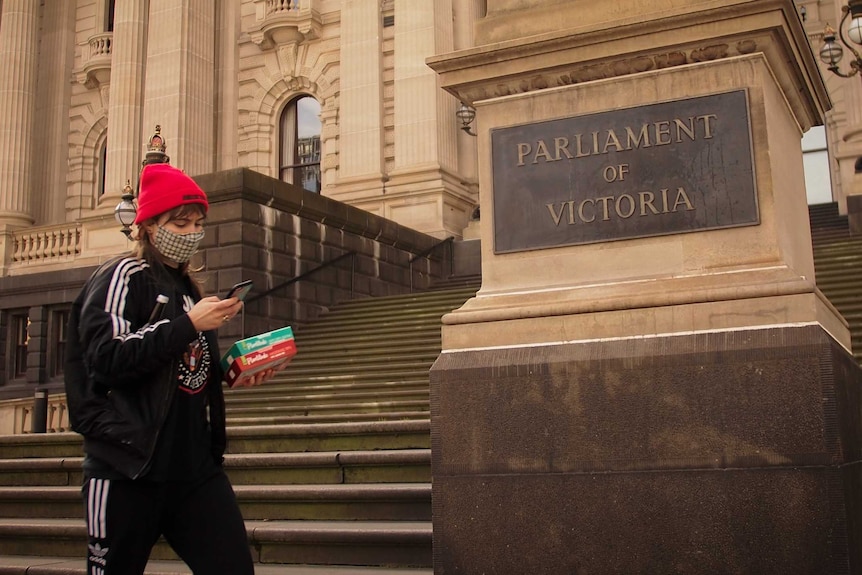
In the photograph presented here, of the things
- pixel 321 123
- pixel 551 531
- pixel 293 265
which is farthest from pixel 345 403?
pixel 321 123

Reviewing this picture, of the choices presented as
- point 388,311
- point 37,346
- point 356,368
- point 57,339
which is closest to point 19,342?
point 37,346

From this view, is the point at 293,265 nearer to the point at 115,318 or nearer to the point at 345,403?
the point at 345,403

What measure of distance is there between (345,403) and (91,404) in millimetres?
8236

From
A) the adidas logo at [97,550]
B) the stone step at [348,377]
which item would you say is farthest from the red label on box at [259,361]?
the stone step at [348,377]

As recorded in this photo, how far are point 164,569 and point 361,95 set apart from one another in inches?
784

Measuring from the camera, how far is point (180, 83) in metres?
26.7

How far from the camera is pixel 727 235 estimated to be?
15.9 ft

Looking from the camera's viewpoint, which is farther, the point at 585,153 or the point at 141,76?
the point at 141,76

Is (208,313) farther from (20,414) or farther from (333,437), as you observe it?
(20,414)

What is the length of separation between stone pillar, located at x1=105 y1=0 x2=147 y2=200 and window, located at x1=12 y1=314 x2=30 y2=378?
4015 mm

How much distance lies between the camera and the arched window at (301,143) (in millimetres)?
27672

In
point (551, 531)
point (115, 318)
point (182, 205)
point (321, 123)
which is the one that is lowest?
point (551, 531)

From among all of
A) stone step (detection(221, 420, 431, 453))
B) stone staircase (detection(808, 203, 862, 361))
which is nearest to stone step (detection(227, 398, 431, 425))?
stone step (detection(221, 420, 431, 453))

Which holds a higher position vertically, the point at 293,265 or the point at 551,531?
the point at 293,265
